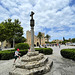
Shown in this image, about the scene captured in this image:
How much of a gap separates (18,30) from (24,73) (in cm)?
2322

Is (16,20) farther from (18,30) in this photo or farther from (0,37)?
(0,37)

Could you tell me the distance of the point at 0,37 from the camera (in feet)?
53.5

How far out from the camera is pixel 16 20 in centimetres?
2483

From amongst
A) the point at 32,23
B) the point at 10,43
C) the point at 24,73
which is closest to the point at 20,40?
the point at 10,43

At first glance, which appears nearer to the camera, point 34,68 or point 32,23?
point 34,68

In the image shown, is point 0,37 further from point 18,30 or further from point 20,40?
point 20,40

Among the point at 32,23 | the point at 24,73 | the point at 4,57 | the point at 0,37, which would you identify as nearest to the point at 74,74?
the point at 24,73

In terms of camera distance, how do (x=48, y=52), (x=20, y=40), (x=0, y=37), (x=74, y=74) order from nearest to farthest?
(x=74, y=74), (x=48, y=52), (x=0, y=37), (x=20, y=40)

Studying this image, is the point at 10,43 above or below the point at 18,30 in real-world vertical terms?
below

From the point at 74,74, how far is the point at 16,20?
25865 mm

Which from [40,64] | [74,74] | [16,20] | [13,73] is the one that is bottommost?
[74,74]

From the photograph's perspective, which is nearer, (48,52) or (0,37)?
(48,52)

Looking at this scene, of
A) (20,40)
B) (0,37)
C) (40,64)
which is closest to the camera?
(40,64)

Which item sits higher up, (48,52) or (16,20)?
(16,20)
